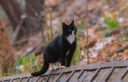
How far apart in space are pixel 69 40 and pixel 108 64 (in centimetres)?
55

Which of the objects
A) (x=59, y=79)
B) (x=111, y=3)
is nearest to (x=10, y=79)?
(x=59, y=79)

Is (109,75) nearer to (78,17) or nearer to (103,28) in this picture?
(103,28)

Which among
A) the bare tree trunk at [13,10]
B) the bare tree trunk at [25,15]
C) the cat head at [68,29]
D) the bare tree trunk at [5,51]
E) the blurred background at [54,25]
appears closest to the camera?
the cat head at [68,29]

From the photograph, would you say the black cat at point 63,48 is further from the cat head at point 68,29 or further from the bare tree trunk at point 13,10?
the bare tree trunk at point 13,10

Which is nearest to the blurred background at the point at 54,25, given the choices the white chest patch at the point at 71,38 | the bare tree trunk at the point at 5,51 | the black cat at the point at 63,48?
the bare tree trunk at the point at 5,51

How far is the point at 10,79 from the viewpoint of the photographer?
111 inches

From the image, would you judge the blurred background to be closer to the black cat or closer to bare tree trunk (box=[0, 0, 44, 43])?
bare tree trunk (box=[0, 0, 44, 43])

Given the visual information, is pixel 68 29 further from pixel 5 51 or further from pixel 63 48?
pixel 5 51

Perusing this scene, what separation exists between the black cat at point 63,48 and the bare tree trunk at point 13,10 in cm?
448

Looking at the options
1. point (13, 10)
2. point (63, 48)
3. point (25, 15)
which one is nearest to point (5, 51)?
point (25, 15)

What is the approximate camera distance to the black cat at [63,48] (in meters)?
2.44

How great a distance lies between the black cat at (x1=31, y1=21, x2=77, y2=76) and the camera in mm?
2436

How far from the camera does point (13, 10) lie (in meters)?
6.98

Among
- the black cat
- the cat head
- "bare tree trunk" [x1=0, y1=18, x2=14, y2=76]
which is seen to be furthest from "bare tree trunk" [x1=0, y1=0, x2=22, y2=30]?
the cat head
